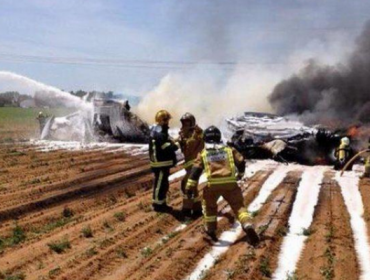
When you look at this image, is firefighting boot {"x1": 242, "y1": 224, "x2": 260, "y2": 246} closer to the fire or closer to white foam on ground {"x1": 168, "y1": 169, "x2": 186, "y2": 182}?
white foam on ground {"x1": 168, "y1": 169, "x2": 186, "y2": 182}

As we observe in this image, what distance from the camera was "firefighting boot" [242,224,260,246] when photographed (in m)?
6.97

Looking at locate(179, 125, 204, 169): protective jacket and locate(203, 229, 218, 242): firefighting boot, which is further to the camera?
locate(179, 125, 204, 169): protective jacket

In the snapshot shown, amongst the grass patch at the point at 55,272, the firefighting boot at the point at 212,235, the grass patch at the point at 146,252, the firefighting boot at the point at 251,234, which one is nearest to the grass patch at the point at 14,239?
the grass patch at the point at 55,272

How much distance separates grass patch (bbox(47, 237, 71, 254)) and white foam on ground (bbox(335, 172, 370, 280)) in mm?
3692

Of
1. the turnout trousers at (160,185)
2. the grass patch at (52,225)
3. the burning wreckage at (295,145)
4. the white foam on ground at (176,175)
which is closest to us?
the grass patch at (52,225)

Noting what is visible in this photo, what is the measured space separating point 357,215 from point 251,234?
307 cm

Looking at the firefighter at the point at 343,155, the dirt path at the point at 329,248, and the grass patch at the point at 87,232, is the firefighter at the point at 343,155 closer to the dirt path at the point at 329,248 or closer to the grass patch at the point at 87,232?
the dirt path at the point at 329,248

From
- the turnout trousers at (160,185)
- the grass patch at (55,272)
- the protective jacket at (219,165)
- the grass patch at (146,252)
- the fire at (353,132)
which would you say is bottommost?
the grass patch at (55,272)

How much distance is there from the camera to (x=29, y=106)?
7656 centimetres

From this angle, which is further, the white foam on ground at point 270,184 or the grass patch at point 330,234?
the white foam on ground at point 270,184

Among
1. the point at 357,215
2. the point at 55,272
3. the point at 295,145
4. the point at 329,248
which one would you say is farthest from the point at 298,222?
the point at 295,145

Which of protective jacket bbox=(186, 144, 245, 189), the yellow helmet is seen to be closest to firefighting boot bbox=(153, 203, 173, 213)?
the yellow helmet

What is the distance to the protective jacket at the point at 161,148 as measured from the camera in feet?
29.0

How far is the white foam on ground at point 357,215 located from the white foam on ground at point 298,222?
610 mm
